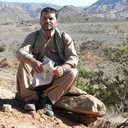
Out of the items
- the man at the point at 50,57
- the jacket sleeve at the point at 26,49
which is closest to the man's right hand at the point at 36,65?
the man at the point at 50,57

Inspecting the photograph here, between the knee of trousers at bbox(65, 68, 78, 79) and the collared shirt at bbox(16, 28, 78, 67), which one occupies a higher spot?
the collared shirt at bbox(16, 28, 78, 67)

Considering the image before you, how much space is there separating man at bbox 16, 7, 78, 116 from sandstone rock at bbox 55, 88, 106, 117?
0.18 m

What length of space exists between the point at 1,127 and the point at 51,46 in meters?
1.52

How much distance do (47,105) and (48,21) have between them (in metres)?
1.27

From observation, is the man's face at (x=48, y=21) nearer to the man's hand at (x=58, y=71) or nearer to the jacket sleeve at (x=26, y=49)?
the jacket sleeve at (x=26, y=49)

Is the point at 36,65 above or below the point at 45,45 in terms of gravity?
below

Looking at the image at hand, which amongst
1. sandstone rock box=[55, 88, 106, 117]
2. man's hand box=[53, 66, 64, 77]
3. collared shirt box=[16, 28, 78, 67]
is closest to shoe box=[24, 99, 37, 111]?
sandstone rock box=[55, 88, 106, 117]

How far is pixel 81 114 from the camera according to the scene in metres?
3.91

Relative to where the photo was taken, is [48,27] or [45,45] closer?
[48,27]

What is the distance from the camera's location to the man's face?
150 inches

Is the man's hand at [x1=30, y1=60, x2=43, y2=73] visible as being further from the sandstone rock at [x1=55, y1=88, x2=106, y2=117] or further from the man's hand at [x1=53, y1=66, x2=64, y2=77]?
the sandstone rock at [x1=55, y1=88, x2=106, y2=117]

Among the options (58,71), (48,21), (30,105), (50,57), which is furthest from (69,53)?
(30,105)

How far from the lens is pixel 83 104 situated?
12.3 feet

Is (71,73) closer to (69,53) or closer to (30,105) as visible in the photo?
(69,53)
